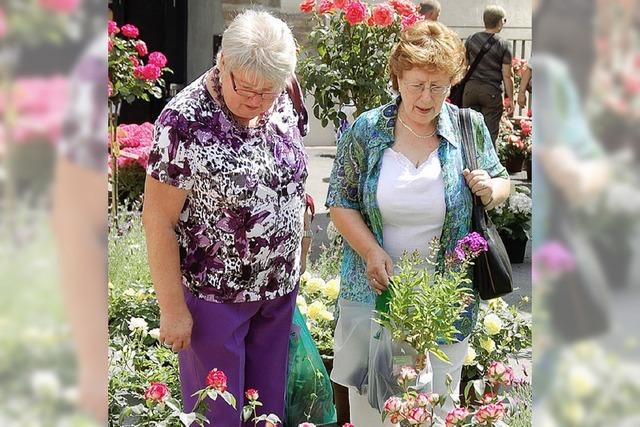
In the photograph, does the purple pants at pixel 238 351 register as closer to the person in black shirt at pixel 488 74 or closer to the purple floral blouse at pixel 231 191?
the purple floral blouse at pixel 231 191

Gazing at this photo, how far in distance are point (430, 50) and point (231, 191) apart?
0.71 metres

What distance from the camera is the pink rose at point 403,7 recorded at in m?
4.85

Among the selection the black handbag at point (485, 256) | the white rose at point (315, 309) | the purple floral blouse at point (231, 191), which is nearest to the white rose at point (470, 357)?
the white rose at point (315, 309)

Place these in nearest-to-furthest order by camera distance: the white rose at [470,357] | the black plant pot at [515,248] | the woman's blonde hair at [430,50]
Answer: the woman's blonde hair at [430,50], the white rose at [470,357], the black plant pot at [515,248]

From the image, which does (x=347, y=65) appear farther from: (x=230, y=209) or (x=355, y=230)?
(x=230, y=209)

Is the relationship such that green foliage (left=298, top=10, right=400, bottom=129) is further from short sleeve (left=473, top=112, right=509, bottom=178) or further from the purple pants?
the purple pants

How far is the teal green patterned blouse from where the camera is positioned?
276 cm

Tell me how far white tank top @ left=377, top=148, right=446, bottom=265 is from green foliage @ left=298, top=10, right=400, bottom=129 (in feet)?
7.32

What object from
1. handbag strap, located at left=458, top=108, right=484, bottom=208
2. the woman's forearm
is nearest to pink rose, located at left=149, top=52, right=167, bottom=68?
the woman's forearm

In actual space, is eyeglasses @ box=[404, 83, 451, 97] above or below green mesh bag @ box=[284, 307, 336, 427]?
above

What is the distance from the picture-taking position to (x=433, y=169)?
9.04 ft

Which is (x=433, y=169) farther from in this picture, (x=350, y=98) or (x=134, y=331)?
(x=350, y=98)
